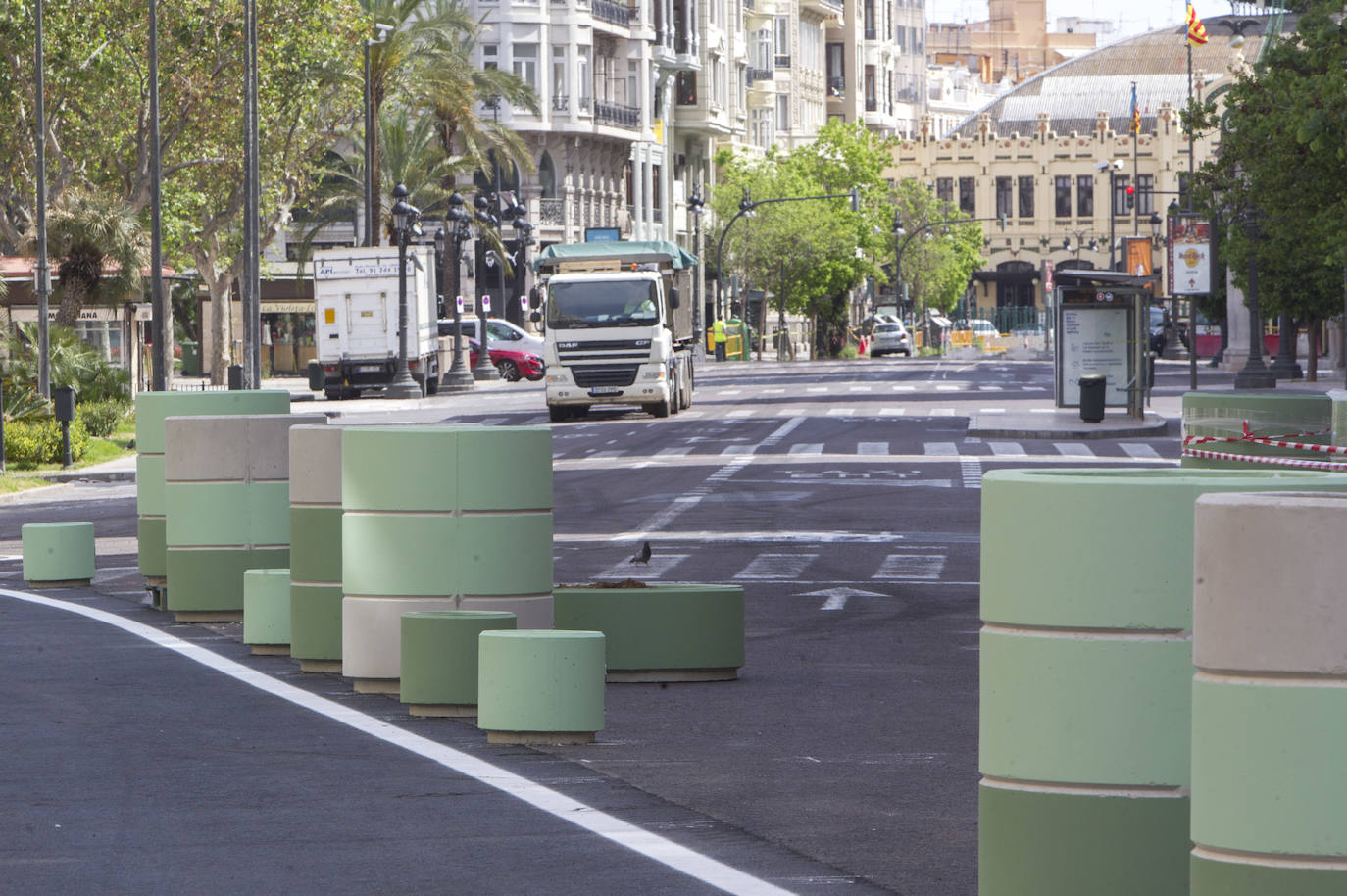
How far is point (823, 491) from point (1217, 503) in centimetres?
2090

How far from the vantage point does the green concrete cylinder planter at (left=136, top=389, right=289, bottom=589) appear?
15.8 metres

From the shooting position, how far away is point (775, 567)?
59.0ft

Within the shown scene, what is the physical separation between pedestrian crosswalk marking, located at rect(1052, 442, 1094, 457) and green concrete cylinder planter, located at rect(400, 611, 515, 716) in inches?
857

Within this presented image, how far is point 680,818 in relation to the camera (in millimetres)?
8102

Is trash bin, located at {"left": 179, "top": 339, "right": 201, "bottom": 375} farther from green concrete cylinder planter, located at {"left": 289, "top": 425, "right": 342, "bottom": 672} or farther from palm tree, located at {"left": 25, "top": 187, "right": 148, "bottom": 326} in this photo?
green concrete cylinder planter, located at {"left": 289, "top": 425, "right": 342, "bottom": 672}

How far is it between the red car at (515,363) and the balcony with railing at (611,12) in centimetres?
2041

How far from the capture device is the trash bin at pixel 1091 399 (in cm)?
3841

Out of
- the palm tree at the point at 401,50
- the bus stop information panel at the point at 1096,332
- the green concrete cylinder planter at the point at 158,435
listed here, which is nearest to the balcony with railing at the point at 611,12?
the palm tree at the point at 401,50

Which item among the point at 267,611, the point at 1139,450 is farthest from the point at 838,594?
the point at 1139,450

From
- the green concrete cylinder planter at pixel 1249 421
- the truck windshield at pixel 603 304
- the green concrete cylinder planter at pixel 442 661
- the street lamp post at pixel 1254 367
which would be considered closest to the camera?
the green concrete cylinder planter at pixel 442 661

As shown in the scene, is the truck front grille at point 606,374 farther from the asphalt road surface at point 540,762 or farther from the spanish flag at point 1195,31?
the spanish flag at point 1195,31

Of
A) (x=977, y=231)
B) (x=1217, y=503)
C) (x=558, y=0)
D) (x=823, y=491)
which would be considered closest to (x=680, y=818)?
(x=1217, y=503)

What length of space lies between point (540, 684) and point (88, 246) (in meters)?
38.1

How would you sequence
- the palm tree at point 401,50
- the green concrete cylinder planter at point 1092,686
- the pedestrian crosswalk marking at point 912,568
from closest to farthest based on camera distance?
the green concrete cylinder planter at point 1092,686
the pedestrian crosswalk marking at point 912,568
the palm tree at point 401,50
